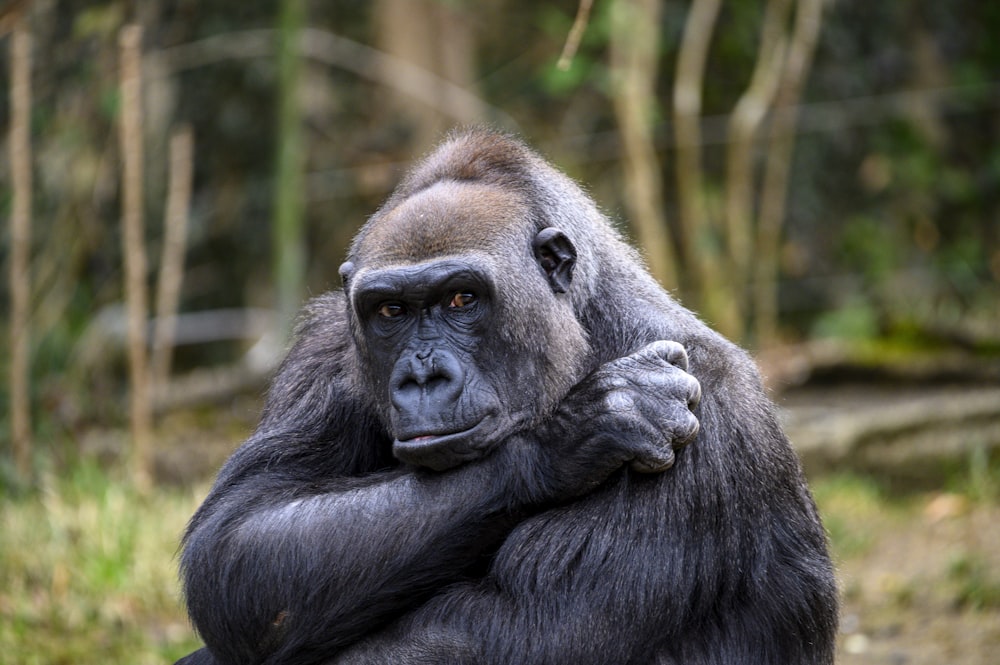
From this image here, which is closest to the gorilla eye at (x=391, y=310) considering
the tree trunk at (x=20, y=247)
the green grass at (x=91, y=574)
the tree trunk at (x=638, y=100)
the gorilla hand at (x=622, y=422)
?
the gorilla hand at (x=622, y=422)

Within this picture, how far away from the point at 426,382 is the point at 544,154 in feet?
9.42

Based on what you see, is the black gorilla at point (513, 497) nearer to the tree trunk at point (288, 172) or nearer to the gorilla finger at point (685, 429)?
the gorilla finger at point (685, 429)

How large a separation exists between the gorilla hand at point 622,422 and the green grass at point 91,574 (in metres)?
2.43

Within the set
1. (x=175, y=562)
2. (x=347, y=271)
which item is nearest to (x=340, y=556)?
(x=347, y=271)

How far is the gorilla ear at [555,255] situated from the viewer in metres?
4.26

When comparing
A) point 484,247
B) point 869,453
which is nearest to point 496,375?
point 484,247

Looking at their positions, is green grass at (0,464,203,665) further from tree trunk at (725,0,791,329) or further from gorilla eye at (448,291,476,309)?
tree trunk at (725,0,791,329)

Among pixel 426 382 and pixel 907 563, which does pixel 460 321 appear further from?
pixel 907 563

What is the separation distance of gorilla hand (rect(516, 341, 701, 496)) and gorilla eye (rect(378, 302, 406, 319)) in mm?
588

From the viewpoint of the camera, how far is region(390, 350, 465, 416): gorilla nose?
3.86 metres

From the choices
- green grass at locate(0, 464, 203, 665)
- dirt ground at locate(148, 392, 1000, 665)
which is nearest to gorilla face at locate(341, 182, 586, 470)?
green grass at locate(0, 464, 203, 665)

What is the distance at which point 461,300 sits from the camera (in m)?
4.06

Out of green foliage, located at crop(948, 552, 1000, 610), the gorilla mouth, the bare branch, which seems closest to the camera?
the gorilla mouth

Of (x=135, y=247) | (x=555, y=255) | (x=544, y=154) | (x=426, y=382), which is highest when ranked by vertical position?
(x=135, y=247)
